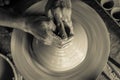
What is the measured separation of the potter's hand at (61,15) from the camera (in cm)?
170

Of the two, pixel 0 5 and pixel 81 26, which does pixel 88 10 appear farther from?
pixel 0 5

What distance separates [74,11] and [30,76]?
45cm

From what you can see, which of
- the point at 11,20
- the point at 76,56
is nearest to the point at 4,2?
the point at 11,20

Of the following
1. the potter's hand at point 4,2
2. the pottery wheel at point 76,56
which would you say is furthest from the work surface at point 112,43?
the pottery wheel at point 76,56

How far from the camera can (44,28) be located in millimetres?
1756

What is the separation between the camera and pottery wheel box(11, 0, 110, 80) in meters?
2.00

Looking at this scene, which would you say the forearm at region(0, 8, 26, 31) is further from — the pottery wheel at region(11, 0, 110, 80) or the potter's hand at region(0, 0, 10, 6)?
the potter's hand at region(0, 0, 10, 6)

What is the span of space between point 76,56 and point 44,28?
33 cm

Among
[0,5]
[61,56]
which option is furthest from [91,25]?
[0,5]

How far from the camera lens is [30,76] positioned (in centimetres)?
202

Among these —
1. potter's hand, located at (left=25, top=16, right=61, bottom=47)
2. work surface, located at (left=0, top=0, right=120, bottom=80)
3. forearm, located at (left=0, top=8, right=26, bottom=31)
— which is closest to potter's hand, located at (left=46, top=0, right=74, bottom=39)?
potter's hand, located at (left=25, top=16, right=61, bottom=47)

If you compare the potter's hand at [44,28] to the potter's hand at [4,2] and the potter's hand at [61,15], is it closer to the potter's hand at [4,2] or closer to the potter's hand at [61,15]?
the potter's hand at [61,15]

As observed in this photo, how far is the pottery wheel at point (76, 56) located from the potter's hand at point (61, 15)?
268 mm

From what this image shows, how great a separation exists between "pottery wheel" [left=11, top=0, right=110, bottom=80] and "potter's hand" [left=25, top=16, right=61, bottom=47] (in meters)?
0.19
